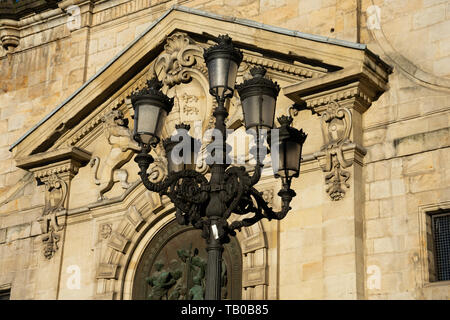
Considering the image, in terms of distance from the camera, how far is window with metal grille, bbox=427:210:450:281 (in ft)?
46.7

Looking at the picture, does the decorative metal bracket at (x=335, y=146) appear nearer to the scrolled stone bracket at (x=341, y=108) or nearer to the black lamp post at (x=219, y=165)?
the scrolled stone bracket at (x=341, y=108)

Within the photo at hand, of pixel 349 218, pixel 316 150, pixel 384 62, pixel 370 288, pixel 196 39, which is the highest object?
pixel 196 39

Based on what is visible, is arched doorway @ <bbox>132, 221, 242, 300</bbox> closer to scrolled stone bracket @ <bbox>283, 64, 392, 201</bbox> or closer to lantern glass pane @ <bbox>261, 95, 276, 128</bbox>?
scrolled stone bracket @ <bbox>283, 64, 392, 201</bbox>

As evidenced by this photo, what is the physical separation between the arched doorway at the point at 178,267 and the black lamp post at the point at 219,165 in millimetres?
4128

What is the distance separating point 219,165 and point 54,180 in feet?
25.8

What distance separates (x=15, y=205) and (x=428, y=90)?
897 cm

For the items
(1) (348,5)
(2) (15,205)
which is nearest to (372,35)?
(1) (348,5)

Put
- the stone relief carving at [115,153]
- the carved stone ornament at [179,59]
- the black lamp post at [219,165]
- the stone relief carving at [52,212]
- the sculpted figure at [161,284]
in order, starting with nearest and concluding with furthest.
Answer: the black lamp post at [219,165] < the sculpted figure at [161,284] < the carved stone ornament at [179,59] < the stone relief carving at [115,153] < the stone relief carving at [52,212]

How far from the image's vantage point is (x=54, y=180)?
61.5ft

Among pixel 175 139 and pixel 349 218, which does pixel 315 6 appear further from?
pixel 175 139

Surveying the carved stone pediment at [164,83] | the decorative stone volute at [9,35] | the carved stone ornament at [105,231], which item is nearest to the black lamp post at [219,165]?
the carved stone pediment at [164,83]

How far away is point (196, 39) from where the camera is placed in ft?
57.6

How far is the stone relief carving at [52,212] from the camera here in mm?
18359

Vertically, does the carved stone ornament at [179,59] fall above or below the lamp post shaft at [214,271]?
above
